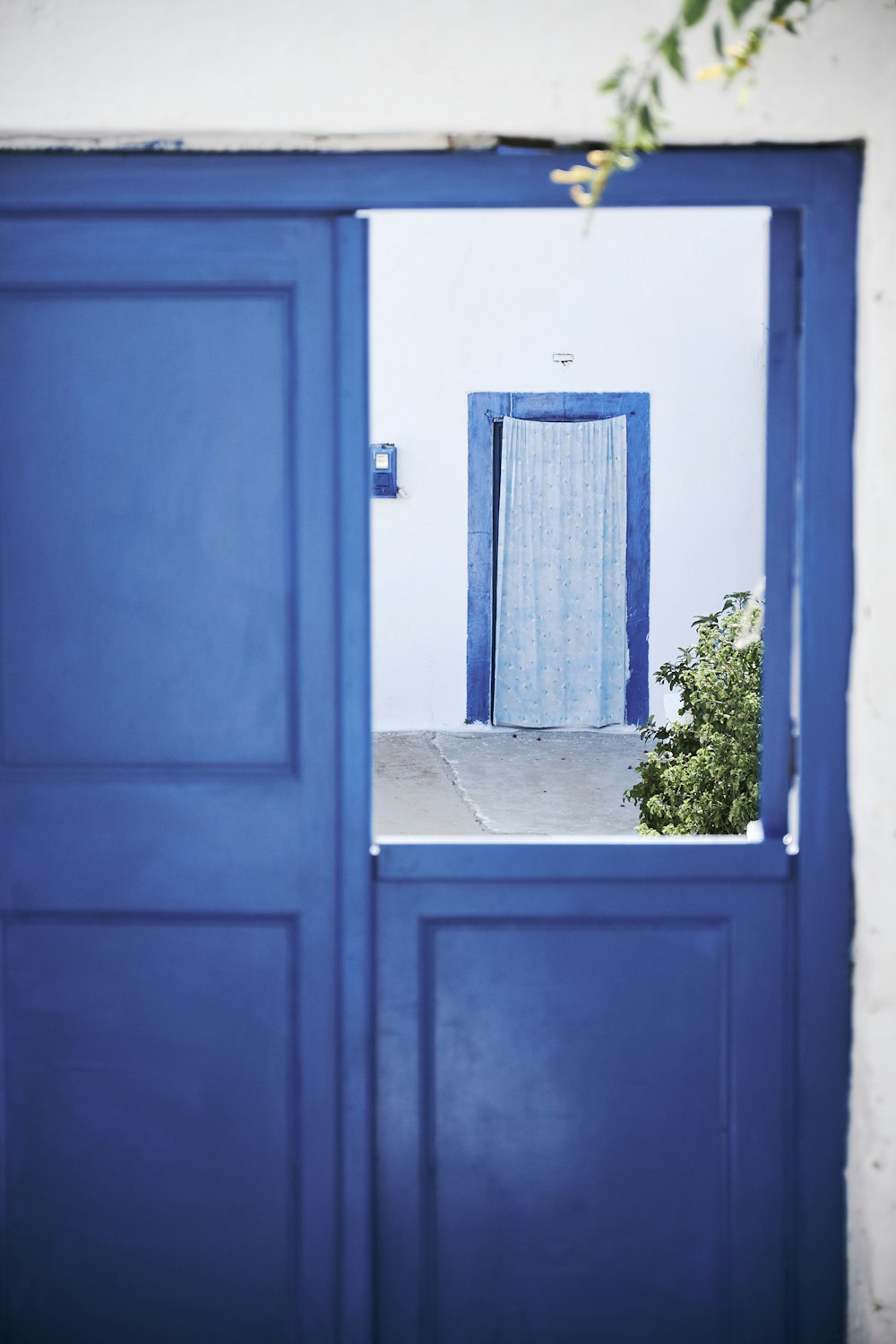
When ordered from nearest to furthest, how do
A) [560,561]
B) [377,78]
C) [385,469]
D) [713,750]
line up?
[377,78]
[713,750]
[385,469]
[560,561]

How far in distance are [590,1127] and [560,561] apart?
267 inches

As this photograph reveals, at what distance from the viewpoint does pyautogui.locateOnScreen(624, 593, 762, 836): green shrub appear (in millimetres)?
3945

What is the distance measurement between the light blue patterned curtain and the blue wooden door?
6.65 m

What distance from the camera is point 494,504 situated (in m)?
8.75

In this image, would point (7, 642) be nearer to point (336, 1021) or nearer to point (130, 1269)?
point (336, 1021)

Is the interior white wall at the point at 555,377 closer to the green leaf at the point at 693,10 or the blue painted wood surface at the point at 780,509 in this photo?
the blue painted wood surface at the point at 780,509

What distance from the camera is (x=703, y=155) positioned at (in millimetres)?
1984

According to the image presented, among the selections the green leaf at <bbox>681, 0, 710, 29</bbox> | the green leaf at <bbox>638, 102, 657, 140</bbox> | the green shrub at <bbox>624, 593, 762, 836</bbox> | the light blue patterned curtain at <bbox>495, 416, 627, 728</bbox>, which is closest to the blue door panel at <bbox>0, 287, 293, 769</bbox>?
the green leaf at <bbox>638, 102, 657, 140</bbox>

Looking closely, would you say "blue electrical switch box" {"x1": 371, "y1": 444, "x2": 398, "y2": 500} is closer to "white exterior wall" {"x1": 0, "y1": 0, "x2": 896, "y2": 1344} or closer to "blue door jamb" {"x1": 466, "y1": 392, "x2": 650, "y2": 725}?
"blue door jamb" {"x1": 466, "y1": 392, "x2": 650, "y2": 725}

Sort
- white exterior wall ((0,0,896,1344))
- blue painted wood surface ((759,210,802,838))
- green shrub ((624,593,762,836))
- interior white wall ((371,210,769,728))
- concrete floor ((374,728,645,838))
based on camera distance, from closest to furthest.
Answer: white exterior wall ((0,0,896,1344)) → blue painted wood surface ((759,210,802,838)) → green shrub ((624,593,762,836)) → concrete floor ((374,728,645,838)) → interior white wall ((371,210,769,728))

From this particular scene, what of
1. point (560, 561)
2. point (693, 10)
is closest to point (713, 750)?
point (693, 10)

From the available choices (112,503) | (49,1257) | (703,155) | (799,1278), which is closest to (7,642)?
(112,503)

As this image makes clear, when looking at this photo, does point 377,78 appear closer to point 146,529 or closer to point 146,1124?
point 146,529

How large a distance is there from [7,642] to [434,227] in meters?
7.18
